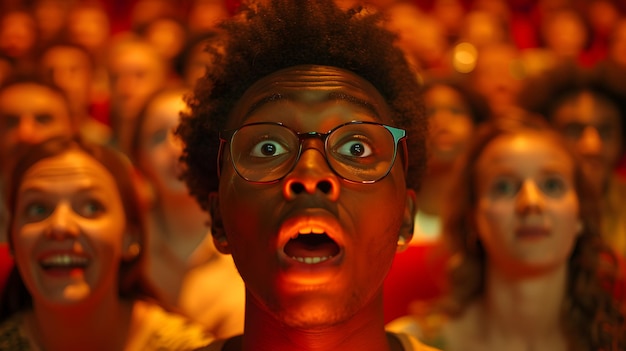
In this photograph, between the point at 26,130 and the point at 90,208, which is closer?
the point at 90,208

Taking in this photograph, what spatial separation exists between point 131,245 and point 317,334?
0.79m

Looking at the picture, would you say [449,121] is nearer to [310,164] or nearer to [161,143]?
[161,143]

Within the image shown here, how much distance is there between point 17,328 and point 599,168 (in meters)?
1.80

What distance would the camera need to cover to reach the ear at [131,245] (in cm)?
182

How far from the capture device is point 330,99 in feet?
3.92

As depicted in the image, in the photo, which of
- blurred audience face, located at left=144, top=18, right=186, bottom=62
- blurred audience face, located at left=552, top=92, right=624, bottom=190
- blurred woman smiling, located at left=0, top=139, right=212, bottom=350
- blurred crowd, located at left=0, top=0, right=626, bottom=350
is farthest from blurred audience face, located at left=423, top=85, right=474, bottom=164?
blurred audience face, located at left=144, top=18, right=186, bottom=62

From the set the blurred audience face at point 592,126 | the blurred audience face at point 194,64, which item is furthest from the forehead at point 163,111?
the blurred audience face at point 592,126

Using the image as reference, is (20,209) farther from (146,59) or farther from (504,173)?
(146,59)

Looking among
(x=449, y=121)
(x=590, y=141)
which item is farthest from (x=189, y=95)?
(x=449, y=121)

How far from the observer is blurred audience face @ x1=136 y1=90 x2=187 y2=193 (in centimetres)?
251

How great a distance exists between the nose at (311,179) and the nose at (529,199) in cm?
83

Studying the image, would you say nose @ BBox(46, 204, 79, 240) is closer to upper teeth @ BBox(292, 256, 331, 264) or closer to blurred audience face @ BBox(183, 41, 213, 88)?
upper teeth @ BBox(292, 256, 331, 264)

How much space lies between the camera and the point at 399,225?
1.21m

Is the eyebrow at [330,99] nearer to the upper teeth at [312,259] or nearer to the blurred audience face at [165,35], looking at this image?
the upper teeth at [312,259]
